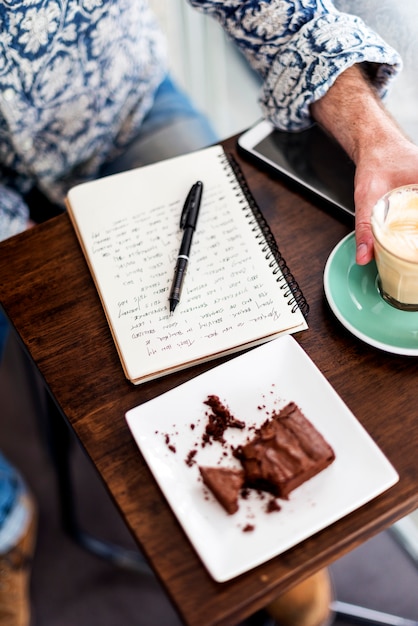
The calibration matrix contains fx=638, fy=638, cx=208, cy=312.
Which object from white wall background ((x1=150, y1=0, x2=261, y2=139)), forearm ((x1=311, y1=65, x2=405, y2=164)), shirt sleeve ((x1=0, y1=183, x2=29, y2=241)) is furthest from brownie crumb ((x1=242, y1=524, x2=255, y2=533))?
white wall background ((x1=150, y1=0, x2=261, y2=139))

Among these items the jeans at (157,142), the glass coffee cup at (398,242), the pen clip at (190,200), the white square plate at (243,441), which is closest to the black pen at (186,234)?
the pen clip at (190,200)

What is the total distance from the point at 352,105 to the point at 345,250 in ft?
0.60

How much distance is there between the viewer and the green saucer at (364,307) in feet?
2.05

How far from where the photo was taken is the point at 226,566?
0.50m

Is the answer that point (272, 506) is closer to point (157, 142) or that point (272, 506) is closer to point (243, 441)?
point (243, 441)

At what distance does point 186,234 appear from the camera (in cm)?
72

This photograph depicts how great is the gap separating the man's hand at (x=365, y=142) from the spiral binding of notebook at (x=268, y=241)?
0.25 ft

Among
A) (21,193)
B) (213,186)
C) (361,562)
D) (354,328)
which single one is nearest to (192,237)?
(213,186)

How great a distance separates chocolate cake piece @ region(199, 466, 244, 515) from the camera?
53cm

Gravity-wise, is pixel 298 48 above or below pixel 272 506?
above

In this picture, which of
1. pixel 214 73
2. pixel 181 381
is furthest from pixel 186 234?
pixel 214 73

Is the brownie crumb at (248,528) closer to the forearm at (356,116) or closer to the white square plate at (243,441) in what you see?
the white square plate at (243,441)

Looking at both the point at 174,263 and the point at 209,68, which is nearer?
the point at 174,263

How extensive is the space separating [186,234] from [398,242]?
0.77ft
